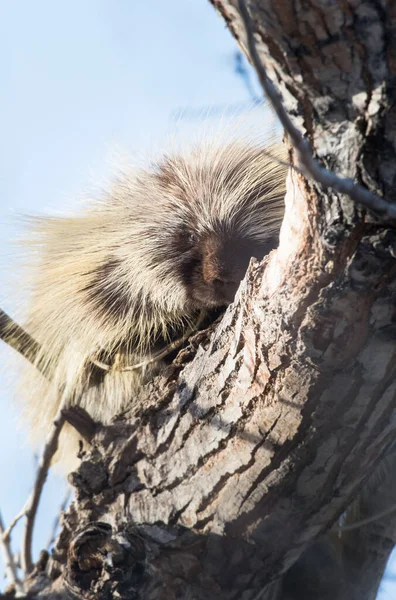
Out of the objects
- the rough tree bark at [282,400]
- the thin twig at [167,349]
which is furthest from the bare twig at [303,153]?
the thin twig at [167,349]

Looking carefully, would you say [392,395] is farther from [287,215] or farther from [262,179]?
[262,179]

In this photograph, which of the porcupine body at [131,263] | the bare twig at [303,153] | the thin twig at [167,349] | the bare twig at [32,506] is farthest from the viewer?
the porcupine body at [131,263]

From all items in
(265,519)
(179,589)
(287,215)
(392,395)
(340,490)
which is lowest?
(179,589)

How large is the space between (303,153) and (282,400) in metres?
0.66

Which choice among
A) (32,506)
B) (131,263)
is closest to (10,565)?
(32,506)

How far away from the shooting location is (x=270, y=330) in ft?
4.27

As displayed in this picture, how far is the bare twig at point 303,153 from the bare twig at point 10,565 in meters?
1.31

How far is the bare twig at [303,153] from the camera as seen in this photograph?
73 centimetres

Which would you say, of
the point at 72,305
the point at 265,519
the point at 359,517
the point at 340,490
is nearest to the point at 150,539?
the point at 265,519

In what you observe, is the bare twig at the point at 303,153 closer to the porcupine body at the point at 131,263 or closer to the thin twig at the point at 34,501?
the thin twig at the point at 34,501

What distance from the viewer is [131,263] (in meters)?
2.75

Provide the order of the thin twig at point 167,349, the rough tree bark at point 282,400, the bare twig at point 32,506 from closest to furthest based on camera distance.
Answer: the rough tree bark at point 282,400
the bare twig at point 32,506
the thin twig at point 167,349

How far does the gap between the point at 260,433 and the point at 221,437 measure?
0.12 metres

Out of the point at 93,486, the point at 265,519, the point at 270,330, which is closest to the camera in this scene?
the point at 270,330
